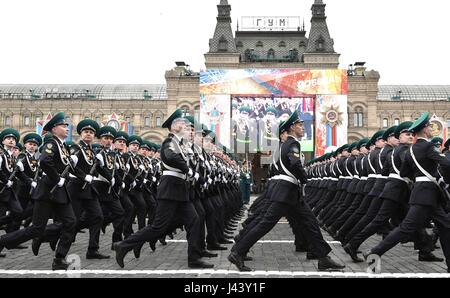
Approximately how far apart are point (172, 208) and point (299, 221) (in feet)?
5.41

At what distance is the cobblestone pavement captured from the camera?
6809mm

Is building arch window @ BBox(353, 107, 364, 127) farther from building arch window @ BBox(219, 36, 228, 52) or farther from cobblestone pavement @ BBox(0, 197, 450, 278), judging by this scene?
cobblestone pavement @ BBox(0, 197, 450, 278)

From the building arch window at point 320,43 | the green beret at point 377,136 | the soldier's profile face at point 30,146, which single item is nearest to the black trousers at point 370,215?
the green beret at point 377,136

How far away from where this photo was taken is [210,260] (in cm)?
813

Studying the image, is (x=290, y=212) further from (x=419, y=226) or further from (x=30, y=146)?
(x=30, y=146)

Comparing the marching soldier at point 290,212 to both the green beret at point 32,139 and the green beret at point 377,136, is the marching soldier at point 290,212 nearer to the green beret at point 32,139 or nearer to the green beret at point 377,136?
the green beret at point 377,136

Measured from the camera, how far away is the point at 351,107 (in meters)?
61.7

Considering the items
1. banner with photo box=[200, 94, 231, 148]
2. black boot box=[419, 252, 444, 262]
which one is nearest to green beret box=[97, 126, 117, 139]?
black boot box=[419, 252, 444, 262]

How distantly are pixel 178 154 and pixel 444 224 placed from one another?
11.0ft

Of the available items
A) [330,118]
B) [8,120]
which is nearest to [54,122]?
[330,118]

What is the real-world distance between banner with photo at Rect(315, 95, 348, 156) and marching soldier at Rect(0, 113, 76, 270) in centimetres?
3984

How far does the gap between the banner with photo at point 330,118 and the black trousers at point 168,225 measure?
3944cm

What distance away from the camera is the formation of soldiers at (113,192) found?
23.2 feet
